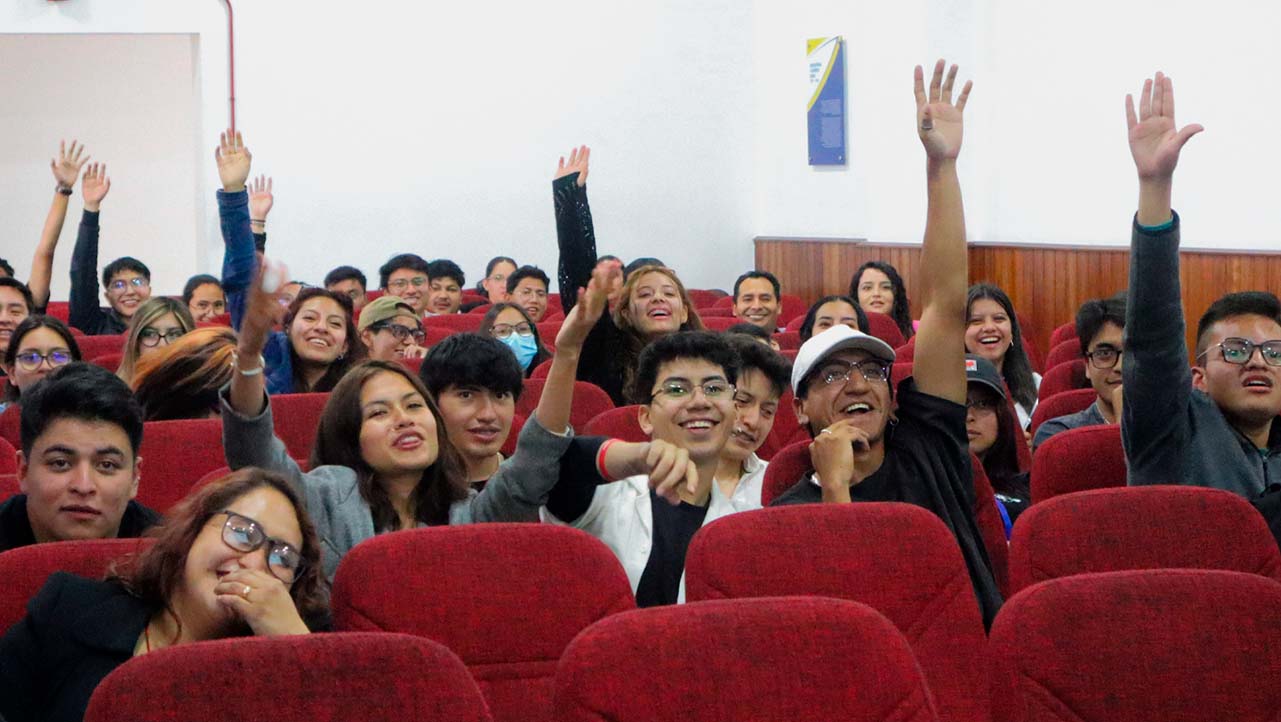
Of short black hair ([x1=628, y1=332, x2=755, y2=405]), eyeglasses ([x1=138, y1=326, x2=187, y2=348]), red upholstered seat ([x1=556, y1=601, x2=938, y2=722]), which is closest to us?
red upholstered seat ([x1=556, y1=601, x2=938, y2=722])

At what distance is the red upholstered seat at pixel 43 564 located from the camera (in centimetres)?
232

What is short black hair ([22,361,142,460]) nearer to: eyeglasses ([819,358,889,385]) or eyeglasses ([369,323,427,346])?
eyeglasses ([819,358,889,385])

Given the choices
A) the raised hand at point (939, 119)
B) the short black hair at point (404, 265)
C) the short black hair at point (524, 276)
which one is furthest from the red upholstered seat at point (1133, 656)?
the short black hair at point (404, 265)

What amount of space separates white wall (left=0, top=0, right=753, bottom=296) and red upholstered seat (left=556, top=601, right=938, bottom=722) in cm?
892

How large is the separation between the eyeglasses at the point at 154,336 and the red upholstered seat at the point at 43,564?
256 centimetres

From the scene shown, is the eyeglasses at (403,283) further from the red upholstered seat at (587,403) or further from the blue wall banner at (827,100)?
the red upholstered seat at (587,403)

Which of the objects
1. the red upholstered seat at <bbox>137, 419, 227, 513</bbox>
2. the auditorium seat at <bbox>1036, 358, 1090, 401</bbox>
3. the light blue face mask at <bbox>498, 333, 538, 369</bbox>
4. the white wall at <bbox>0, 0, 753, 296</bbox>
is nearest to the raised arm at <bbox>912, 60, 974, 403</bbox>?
the red upholstered seat at <bbox>137, 419, 227, 513</bbox>

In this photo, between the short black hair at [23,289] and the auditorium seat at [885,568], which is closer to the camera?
the auditorium seat at [885,568]

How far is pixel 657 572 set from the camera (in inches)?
111

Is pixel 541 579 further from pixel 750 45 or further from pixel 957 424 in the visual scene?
pixel 750 45

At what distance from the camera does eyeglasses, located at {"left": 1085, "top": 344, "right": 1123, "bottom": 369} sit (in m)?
4.46

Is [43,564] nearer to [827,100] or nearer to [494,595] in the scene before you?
[494,595]

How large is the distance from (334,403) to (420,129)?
7.97 meters

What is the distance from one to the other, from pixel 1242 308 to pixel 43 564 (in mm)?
2509
